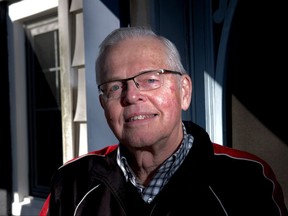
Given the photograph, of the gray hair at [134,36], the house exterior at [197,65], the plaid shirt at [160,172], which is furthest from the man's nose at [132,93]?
the house exterior at [197,65]

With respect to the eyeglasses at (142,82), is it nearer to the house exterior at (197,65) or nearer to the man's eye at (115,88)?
the man's eye at (115,88)

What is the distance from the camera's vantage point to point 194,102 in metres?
2.39

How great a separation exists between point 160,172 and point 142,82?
38cm

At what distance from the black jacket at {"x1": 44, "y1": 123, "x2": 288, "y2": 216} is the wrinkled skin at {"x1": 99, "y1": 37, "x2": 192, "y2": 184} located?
A: 0.15 meters

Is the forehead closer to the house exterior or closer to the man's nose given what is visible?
the man's nose

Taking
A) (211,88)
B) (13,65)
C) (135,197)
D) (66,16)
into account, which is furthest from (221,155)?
(13,65)

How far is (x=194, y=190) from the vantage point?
149cm

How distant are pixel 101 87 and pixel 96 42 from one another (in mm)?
1011

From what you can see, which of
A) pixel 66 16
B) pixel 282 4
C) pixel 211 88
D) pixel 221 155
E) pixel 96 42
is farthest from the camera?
pixel 66 16

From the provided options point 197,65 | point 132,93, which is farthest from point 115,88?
point 197,65

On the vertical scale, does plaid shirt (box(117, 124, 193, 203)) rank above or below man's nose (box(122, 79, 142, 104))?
below

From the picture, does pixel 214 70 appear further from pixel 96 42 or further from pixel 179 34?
pixel 96 42

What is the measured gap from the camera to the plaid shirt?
1.56 m

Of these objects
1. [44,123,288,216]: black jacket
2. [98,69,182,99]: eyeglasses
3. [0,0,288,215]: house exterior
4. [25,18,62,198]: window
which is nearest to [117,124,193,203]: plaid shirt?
[44,123,288,216]: black jacket
